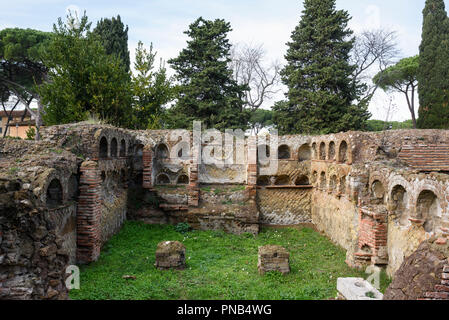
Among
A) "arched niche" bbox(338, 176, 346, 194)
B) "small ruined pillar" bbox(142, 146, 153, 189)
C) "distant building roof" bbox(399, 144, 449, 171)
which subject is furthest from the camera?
"small ruined pillar" bbox(142, 146, 153, 189)

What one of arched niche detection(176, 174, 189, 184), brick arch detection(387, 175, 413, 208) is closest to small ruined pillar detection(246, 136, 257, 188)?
arched niche detection(176, 174, 189, 184)

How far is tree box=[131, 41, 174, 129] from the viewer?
19.0 metres

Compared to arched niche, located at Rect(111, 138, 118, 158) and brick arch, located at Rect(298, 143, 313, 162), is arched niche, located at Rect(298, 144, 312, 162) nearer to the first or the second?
brick arch, located at Rect(298, 143, 313, 162)

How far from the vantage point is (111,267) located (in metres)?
7.83

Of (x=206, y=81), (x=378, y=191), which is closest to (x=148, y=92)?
(x=206, y=81)

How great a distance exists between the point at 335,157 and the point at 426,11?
14785mm

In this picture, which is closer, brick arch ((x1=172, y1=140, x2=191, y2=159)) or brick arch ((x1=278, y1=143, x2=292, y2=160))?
brick arch ((x1=172, y1=140, x2=191, y2=159))

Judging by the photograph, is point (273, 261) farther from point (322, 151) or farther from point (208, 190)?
point (322, 151)

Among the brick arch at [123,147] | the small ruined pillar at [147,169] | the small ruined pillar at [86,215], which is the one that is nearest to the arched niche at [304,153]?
the small ruined pillar at [147,169]

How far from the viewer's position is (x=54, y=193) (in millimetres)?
6996

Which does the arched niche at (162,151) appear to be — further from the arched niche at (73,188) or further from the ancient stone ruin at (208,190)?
the arched niche at (73,188)

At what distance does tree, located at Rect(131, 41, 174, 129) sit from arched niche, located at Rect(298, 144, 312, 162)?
8734 mm

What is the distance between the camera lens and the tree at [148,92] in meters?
19.0
